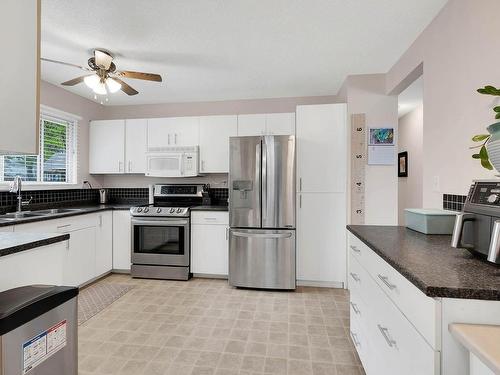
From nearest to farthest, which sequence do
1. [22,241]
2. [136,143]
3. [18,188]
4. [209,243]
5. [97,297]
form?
[22,241], [18,188], [97,297], [209,243], [136,143]

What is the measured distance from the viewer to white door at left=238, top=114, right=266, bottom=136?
11.6 ft

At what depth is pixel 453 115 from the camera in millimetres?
1762

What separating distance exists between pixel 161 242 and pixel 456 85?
3278 millimetres

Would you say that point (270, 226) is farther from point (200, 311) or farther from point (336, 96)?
point (336, 96)

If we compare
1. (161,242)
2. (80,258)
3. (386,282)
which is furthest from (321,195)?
(80,258)

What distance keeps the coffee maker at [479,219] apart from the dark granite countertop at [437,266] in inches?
2.5

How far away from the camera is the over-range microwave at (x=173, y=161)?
3666 millimetres

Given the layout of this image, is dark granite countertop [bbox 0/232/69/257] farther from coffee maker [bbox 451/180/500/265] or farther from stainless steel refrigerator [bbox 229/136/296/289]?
stainless steel refrigerator [bbox 229/136/296/289]

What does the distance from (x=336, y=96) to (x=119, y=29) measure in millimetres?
2731

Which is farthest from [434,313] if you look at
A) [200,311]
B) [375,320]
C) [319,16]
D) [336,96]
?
[336,96]

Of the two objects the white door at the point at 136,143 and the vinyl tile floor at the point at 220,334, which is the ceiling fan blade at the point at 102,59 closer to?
the white door at the point at 136,143

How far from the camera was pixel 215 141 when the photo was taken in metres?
3.67

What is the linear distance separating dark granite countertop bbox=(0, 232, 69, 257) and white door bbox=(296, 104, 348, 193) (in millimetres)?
2403

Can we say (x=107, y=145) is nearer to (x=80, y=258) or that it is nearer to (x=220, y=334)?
(x=80, y=258)
